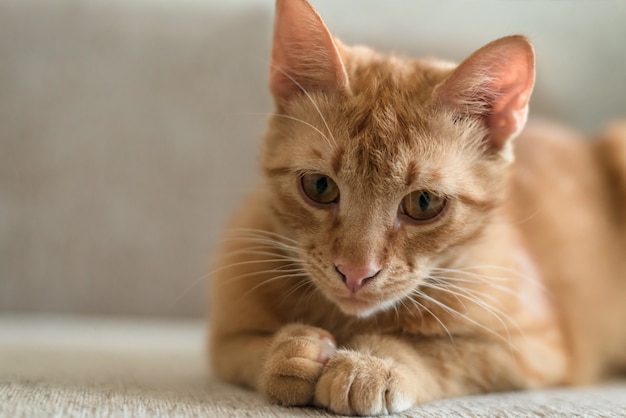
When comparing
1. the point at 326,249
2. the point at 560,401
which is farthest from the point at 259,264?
the point at 560,401

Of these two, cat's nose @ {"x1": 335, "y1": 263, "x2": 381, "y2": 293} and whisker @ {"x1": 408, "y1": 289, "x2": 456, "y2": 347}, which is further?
whisker @ {"x1": 408, "y1": 289, "x2": 456, "y2": 347}

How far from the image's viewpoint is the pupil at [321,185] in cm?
128

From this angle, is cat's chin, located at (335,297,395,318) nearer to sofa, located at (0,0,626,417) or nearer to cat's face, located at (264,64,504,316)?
cat's face, located at (264,64,504,316)

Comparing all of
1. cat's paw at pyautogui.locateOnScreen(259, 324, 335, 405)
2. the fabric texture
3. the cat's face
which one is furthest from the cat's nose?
the fabric texture

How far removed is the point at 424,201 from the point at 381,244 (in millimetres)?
133

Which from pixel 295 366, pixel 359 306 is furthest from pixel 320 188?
pixel 295 366

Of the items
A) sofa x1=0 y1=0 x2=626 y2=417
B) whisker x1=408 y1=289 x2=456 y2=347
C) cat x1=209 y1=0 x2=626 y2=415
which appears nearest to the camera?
cat x1=209 y1=0 x2=626 y2=415

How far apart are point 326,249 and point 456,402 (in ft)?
1.22

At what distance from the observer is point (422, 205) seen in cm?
126

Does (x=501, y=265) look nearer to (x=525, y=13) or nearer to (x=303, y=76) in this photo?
(x=303, y=76)

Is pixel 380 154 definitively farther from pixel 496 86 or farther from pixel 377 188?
pixel 496 86

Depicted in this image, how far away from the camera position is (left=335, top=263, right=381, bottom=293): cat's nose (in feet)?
3.84

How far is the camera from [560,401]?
50.3 inches

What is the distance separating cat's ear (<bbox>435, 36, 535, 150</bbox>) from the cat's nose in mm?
374
